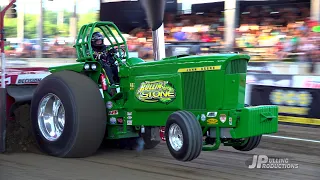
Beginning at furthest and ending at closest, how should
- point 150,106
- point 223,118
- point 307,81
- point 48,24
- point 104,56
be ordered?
point 48,24 < point 307,81 < point 104,56 < point 150,106 < point 223,118

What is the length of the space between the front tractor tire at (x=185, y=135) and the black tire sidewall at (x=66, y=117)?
1.32m

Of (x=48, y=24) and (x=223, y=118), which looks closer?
(x=223, y=118)

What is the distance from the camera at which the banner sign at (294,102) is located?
9.47 meters

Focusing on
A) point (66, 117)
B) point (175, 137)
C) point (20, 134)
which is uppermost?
point (66, 117)

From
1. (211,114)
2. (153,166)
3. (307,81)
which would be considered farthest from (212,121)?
(307,81)

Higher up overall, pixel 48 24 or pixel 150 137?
pixel 48 24

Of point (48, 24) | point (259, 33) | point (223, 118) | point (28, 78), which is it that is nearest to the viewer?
point (223, 118)

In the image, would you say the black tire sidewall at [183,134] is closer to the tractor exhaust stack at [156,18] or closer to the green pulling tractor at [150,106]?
the green pulling tractor at [150,106]

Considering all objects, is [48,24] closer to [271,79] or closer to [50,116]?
[271,79]

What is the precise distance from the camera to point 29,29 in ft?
80.6

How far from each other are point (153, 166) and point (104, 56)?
1.72 m

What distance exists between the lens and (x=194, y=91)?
543 centimetres

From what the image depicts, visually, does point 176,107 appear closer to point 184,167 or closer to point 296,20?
point 184,167

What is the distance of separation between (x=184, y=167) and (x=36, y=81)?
2895 millimetres
